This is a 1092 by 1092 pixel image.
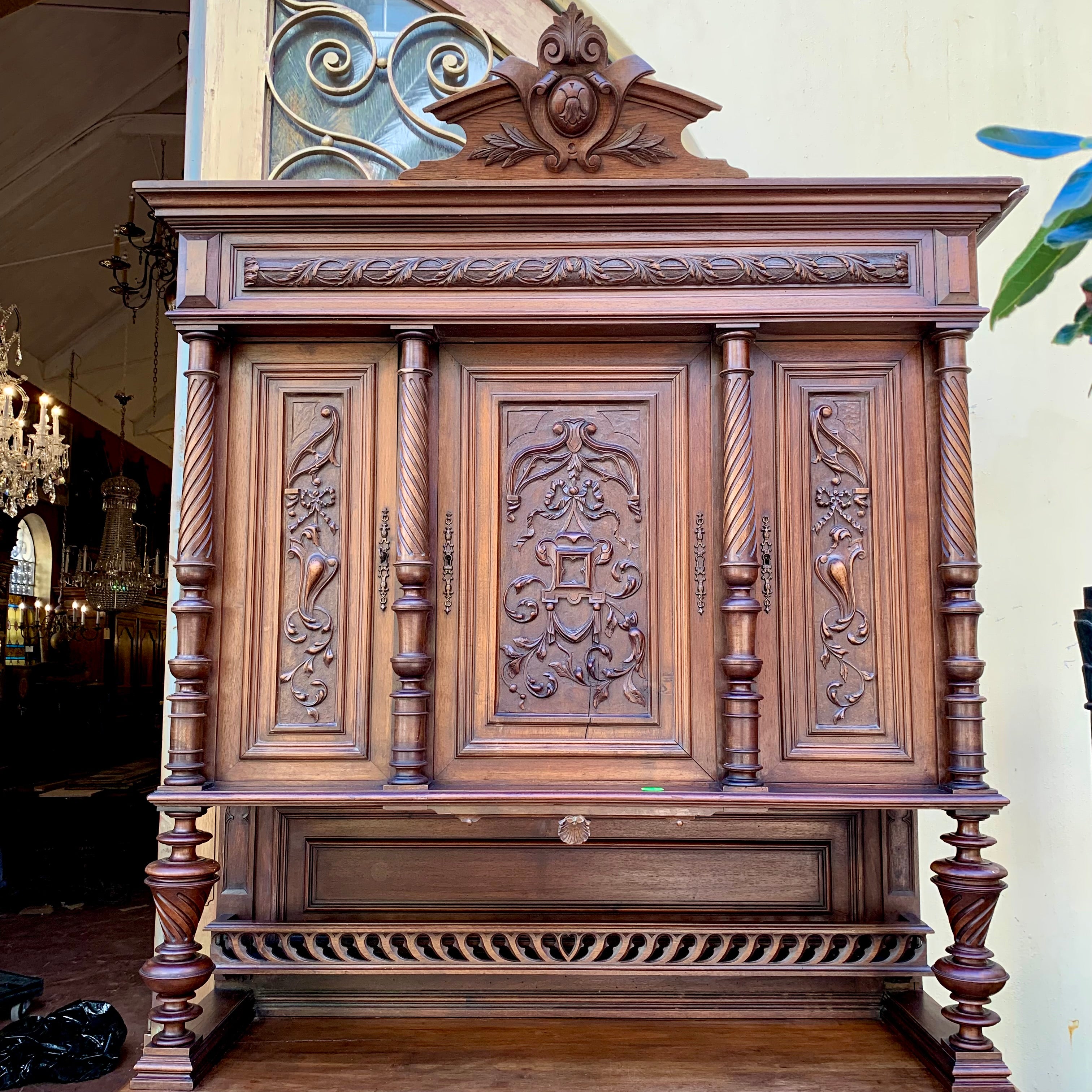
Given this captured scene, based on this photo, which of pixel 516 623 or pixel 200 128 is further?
pixel 200 128

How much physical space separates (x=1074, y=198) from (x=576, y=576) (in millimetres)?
1252

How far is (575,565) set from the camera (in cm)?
200

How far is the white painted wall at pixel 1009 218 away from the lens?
8.11 ft

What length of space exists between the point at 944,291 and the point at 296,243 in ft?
4.76

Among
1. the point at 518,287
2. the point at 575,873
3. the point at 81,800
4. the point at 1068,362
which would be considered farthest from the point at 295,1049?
the point at 81,800

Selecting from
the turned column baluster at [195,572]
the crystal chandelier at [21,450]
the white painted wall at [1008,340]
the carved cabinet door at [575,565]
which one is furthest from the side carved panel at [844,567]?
the crystal chandelier at [21,450]

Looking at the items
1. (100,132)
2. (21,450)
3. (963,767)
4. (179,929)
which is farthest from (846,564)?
(100,132)

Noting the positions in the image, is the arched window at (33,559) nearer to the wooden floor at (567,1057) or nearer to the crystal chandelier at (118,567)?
the crystal chandelier at (118,567)

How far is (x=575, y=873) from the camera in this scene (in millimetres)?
2357

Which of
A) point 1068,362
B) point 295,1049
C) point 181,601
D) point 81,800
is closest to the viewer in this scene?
point 181,601

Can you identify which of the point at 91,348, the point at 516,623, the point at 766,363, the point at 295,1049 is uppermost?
the point at 91,348

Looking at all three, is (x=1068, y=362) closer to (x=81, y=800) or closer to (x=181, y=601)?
(x=181, y=601)

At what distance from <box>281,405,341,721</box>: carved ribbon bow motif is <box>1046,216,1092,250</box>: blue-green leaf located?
148 cm

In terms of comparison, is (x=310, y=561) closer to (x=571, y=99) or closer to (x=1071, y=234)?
(x=571, y=99)
